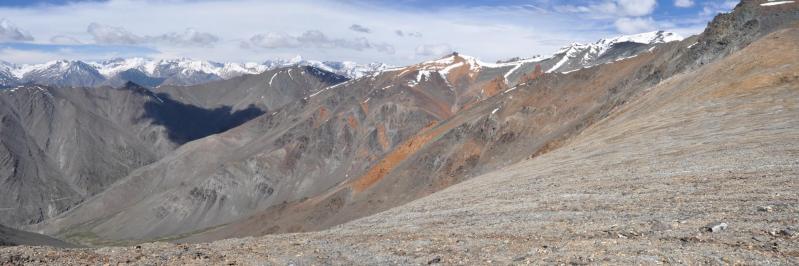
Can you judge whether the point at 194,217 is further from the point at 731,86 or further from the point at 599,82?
the point at 731,86

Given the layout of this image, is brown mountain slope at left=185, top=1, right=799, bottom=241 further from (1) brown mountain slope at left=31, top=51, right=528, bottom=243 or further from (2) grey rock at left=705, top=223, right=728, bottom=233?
(2) grey rock at left=705, top=223, right=728, bottom=233

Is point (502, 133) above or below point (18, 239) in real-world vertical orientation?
above

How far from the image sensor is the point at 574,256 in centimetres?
1243

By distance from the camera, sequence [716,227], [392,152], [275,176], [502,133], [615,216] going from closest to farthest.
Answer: [716,227] < [615,216] < [502,133] < [392,152] < [275,176]

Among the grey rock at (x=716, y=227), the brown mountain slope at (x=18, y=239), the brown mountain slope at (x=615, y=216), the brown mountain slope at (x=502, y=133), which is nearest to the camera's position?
the brown mountain slope at (x=615, y=216)

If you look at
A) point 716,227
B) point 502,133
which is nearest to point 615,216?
point 716,227

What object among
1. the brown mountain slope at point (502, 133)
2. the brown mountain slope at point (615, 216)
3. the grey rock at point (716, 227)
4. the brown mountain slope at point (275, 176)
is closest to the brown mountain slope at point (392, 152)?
the brown mountain slope at point (502, 133)

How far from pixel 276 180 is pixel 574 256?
170383 millimetres

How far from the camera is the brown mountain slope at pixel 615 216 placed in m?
12.5

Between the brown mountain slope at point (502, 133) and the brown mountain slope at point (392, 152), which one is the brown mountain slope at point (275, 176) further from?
the brown mountain slope at point (502, 133)

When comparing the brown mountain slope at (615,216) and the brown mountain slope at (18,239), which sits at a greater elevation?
the brown mountain slope at (615,216)

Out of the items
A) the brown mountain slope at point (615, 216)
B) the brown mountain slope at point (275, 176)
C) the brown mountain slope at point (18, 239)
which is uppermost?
the brown mountain slope at point (615, 216)

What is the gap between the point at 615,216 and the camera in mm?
16094

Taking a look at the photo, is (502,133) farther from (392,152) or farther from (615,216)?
(615,216)
